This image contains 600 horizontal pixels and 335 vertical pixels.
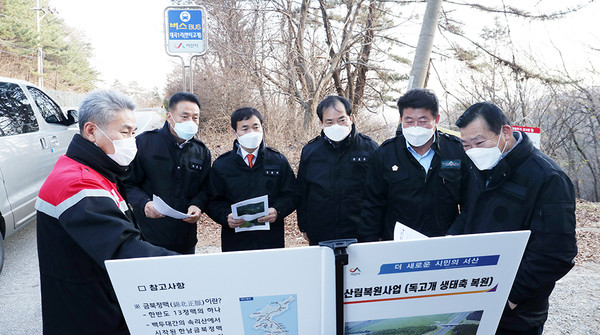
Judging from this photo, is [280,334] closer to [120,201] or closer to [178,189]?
[120,201]

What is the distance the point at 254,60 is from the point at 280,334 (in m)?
11.5

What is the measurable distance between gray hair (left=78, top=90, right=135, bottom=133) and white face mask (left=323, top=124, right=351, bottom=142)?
5.54ft

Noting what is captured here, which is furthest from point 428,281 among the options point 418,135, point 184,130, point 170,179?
point 184,130

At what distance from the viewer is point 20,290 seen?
13.4 ft

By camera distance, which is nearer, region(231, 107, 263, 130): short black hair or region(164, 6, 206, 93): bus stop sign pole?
region(231, 107, 263, 130): short black hair

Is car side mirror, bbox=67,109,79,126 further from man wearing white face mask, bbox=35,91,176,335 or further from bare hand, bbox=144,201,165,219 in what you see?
man wearing white face mask, bbox=35,91,176,335

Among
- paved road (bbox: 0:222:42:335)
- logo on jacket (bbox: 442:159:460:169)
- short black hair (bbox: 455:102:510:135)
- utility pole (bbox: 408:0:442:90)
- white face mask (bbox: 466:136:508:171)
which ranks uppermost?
utility pole (bbox: 408:0:442:90)

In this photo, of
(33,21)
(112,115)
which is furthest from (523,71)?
(33,21)

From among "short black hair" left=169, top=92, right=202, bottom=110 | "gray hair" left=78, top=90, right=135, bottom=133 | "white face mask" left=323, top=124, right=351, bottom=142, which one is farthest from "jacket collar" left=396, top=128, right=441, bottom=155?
"gray hair" left=78, top=90, right=135, bottom=133

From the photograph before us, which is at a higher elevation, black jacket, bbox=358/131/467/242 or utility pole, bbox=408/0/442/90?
utility pole, bbox=408/0/442/90

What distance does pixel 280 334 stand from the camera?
118cm

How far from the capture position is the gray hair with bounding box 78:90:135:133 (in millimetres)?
1820

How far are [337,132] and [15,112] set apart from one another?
417 cm

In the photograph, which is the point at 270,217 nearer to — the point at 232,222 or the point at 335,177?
A: the point at 232,222
